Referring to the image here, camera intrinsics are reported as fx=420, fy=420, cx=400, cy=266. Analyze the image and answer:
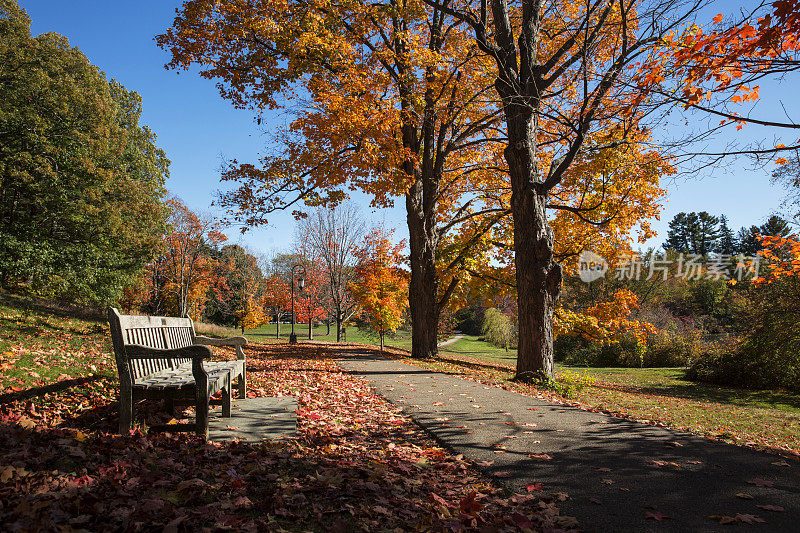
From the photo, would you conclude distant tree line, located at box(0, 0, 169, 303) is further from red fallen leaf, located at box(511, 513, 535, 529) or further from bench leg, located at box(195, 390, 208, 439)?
red fallen leaf, located at box(511, 513, 535, 529)

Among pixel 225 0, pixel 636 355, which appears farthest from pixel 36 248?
pixel 636 355

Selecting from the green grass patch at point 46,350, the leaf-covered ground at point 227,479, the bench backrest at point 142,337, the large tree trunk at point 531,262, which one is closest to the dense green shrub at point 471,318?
the large tree trunk at point 531,262

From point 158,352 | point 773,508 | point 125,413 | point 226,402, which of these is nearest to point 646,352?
point 773,508

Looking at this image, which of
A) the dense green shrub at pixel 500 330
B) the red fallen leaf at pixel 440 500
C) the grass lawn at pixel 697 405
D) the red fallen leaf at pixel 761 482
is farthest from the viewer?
the dense green shrub at pixel 500 330

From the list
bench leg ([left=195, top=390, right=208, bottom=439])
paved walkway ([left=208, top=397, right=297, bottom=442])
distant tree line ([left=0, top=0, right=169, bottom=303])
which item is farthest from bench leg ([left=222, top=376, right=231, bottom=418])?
distant tree line ([left=0, top=0, right=169, bottom=303])

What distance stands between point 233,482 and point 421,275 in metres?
11.4

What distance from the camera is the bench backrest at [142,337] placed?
3822mm

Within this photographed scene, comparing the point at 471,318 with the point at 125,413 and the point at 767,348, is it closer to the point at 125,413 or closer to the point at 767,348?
the point at 767,348

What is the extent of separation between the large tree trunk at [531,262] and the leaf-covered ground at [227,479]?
14.2 feet

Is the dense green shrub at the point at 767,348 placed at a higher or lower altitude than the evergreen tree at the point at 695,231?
lower

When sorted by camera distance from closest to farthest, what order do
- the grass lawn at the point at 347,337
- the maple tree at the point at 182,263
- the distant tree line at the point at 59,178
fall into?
the distant tree line at the point at 59,178, the maple tree at the point at 182,263, the grass lawn at the point at 347,337

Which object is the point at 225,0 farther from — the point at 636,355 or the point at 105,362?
the point at 636,355

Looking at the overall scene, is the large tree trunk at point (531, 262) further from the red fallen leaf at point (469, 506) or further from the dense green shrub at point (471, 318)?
the dense green shrub at point (471, 318)

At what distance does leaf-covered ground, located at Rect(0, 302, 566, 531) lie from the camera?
2.36 meters
